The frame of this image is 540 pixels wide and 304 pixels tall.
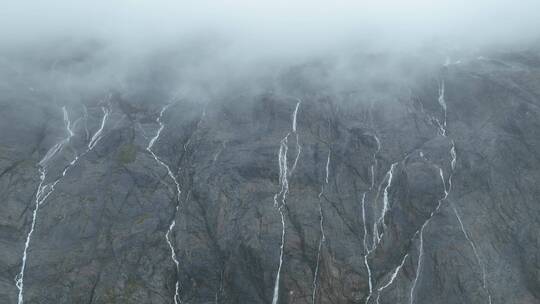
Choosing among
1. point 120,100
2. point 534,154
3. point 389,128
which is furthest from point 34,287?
point 534,154

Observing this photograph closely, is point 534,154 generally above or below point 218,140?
above

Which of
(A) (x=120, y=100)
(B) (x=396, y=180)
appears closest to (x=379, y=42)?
(B) (x=396, y=180)

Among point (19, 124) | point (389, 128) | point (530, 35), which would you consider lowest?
point (19, 124)

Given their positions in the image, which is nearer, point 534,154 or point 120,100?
point 534,154

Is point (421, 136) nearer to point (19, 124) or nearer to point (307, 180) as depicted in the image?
point (307, 180)

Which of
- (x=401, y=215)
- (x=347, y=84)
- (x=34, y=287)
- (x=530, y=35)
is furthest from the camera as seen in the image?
(x=530, y=35)

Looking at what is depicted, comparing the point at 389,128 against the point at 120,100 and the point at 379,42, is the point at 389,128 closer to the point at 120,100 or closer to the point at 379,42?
the point at 379,42

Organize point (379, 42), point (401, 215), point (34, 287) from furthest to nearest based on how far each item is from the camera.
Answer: point (379, 42) < point (401, 215) < point (34, 287)
